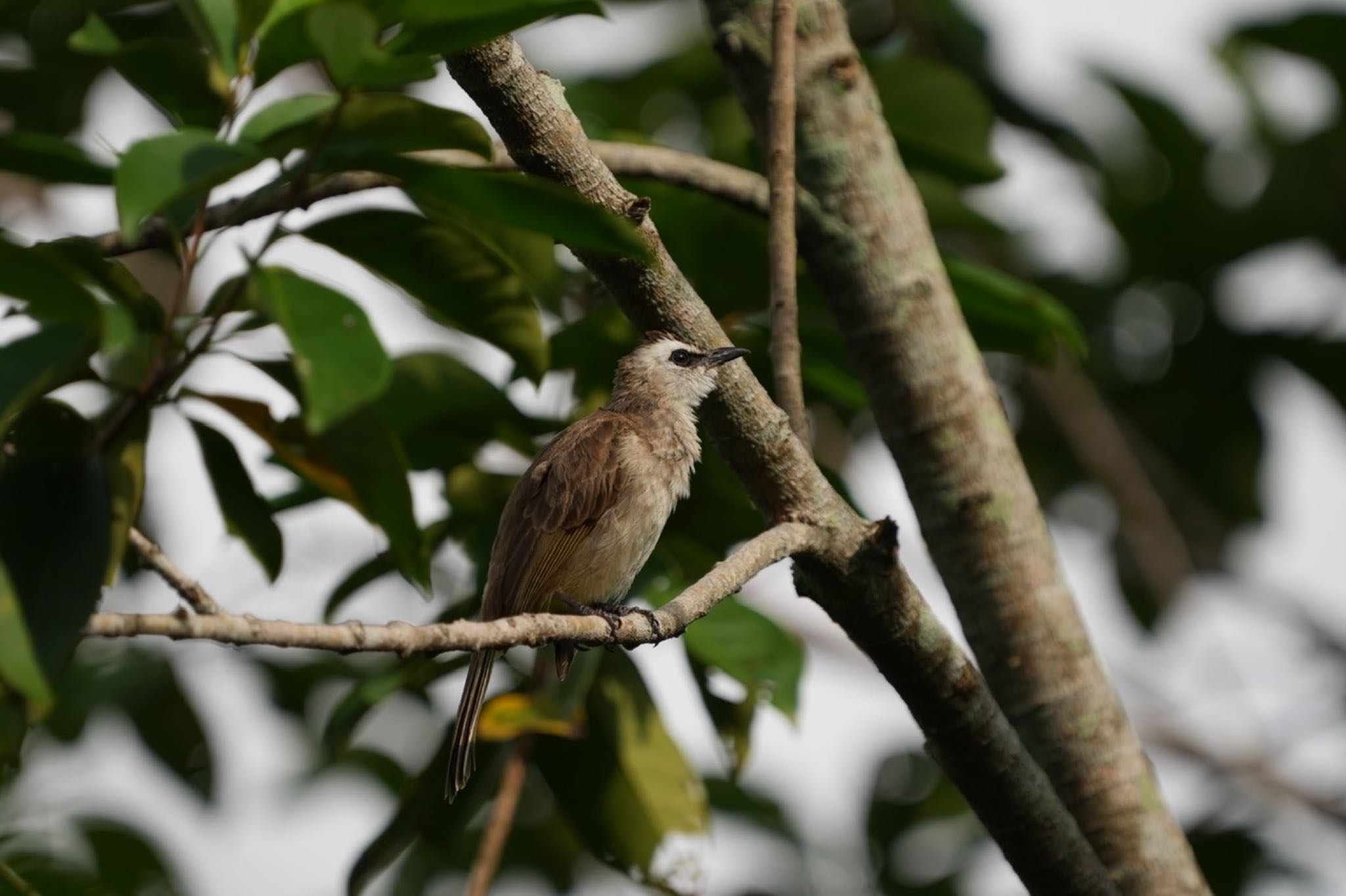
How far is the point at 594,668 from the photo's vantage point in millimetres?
3453

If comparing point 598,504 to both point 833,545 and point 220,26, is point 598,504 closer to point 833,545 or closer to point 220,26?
point 833,545

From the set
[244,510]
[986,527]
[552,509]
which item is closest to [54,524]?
[244,510]

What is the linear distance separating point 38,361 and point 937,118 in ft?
9.82

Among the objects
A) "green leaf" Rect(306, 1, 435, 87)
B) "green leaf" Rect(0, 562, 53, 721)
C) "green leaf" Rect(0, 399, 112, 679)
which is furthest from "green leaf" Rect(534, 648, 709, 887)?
"green leaf" Rect(0, 562, 53, 721)

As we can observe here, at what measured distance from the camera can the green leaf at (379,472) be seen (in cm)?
271

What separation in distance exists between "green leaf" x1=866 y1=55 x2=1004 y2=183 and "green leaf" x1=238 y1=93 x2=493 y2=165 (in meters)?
2.15

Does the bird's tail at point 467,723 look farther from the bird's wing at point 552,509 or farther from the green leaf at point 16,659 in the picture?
the green leaf at point 16,659

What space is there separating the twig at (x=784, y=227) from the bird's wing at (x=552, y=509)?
763mm

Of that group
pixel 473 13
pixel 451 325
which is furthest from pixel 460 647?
pixel 451 325

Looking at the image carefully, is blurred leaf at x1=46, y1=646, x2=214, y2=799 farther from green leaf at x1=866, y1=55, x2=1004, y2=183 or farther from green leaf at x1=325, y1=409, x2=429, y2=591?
green leaf at x1=866, y1=55, x2=1004, y2=183

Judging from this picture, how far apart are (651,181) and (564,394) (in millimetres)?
661

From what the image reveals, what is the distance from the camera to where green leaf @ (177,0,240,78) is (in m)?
2.47

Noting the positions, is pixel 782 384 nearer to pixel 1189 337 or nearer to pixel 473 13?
pixel 473 13

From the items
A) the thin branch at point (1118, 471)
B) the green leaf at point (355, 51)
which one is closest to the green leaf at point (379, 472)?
the green leaf at point (355, 51)
